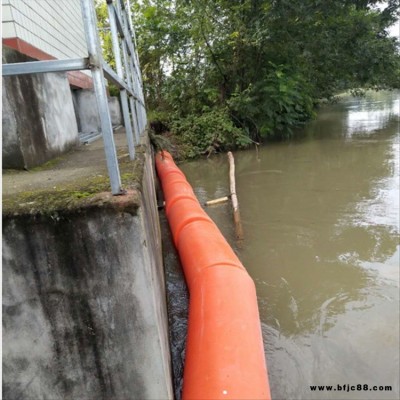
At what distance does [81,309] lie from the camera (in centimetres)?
188

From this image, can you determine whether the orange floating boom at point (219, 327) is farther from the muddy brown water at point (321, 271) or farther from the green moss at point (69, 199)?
the green moss at point (69, 199)

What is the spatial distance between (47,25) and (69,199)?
5398mm

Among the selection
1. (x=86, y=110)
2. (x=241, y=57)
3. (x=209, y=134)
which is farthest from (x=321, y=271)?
(x=241, y=57)

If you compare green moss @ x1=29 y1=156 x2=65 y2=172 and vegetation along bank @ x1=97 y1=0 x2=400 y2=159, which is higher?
vegetation along bank @ x1=97 y1=0 x2=400 y2=159

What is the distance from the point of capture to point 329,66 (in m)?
14.6

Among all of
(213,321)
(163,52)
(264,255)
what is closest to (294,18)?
(163,52)

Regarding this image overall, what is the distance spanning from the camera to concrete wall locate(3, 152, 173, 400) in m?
1.78

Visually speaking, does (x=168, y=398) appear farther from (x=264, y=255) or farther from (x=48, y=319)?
(x=264, y=255)

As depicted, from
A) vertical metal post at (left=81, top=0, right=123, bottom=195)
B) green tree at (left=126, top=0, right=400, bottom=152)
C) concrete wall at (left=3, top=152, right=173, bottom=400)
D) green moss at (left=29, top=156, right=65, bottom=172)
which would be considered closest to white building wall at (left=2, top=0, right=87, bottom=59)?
green moss at (left=29, top=156, right=65, bottom=172)

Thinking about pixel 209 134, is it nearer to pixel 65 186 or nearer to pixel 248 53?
pixel 248 53

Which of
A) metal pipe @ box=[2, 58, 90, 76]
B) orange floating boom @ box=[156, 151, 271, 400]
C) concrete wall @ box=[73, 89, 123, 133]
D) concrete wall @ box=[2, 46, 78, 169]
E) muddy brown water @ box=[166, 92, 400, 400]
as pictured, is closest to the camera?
metal pipe @ box=[2, 58, 90, 76]

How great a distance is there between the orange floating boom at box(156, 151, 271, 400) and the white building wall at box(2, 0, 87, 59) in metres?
3.27

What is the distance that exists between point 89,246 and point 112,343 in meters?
0.52

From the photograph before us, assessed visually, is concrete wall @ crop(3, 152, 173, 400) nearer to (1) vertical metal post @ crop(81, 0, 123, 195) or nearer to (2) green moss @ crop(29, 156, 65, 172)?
(1) vertical metal post @ crop(81, 0, 123, 195)
